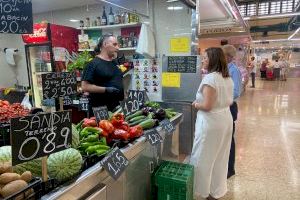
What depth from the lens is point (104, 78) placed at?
2.92m

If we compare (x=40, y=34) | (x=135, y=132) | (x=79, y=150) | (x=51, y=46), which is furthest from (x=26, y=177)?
(x=40, y=34)

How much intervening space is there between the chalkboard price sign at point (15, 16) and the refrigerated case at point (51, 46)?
8.57 feet

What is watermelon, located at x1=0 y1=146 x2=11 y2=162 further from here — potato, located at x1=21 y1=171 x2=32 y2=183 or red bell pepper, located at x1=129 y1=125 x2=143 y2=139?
red bell pepper, located at x1=129 y1=125 x2=143 y2=139

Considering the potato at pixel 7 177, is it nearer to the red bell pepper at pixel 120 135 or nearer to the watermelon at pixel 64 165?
the watermelon at pixel 64 165

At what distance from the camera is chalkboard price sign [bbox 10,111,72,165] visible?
42.3 inches

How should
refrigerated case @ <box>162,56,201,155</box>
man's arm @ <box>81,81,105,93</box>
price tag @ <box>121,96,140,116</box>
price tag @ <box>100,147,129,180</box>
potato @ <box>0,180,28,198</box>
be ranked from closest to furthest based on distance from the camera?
1. potato @ <box>0,180,28,198</box>
2. price tag @ <box>100,147,129,180</box>
3. price tag @ <box>121,96,140,116</box>
4. man's arm @ <box>81,81,105,93</box>
5. refrigerated case @ <box>162,56,201,155</box>

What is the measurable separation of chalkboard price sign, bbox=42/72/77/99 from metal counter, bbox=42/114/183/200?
62 cm

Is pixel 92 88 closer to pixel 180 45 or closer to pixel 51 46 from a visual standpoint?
pixel 180 45

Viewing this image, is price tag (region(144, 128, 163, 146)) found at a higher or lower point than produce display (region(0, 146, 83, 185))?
lower

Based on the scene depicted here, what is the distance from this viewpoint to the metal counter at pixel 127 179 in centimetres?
Answer: 131

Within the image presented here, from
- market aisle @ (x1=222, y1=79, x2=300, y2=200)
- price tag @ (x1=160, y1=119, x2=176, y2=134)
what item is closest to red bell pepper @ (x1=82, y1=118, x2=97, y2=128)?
price tag @ (x1=160, y1=119, x2=176, y2=134)

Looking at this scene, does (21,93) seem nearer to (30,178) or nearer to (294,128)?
(30,178)

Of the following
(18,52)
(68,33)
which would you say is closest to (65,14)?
(68,33)

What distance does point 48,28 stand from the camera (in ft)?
15.6
